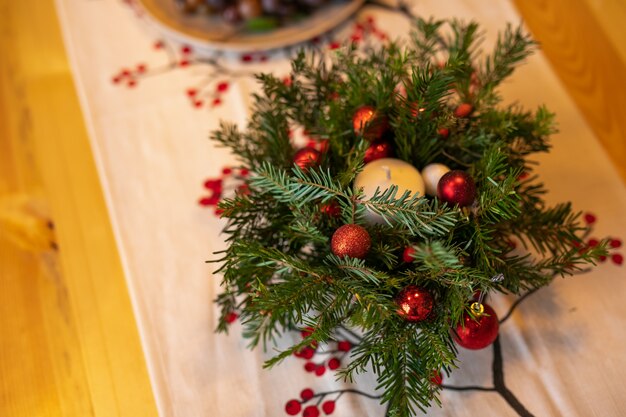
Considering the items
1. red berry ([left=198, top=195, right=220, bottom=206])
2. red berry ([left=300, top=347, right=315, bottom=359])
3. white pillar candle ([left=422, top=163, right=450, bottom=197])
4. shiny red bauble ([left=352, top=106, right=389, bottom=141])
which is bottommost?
red berry ([left=300, top=347, right=315, bottom=359])

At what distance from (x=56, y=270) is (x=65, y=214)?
0.08 m

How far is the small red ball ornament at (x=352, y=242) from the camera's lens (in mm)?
421

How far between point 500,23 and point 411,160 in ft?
1.40

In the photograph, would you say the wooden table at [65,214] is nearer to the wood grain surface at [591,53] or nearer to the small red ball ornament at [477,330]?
the wood grain surface at [591,53]

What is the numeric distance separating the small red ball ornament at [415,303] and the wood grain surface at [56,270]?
293mm

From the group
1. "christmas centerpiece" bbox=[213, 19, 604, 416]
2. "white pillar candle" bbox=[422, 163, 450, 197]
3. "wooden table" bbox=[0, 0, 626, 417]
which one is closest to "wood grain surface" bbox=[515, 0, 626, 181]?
"wooden table" bbox=[0, 0, 626, 417]

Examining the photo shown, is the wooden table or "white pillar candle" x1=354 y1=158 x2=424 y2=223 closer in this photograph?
"white pillar candle" x1=354 y1=158 x2=424 y2=223

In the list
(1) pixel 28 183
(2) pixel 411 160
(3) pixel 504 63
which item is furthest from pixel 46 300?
(3) pixel 504 63

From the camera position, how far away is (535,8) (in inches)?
33.1

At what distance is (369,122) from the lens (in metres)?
0.49

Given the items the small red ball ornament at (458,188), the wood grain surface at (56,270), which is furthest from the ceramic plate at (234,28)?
the small red ball ornament at (458,188)

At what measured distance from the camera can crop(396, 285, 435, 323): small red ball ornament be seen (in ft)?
1.42

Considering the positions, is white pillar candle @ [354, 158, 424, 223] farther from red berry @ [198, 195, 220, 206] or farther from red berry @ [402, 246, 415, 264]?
red berry @ [198, 195, 220, 206]

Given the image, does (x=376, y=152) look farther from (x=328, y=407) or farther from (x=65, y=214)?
(x=65, y=214)
